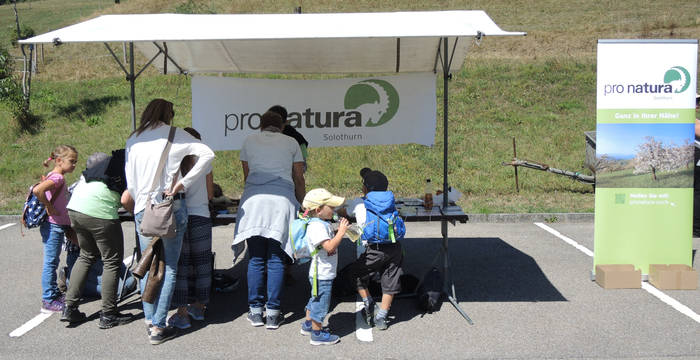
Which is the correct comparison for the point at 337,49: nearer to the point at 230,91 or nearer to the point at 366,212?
the point at 230,91

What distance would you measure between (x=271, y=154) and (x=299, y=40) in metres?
1.82

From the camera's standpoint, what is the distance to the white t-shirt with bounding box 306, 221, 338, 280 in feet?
14.9

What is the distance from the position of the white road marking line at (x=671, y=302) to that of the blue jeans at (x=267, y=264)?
353 cm

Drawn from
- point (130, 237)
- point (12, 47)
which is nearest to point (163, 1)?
point (12, 47)

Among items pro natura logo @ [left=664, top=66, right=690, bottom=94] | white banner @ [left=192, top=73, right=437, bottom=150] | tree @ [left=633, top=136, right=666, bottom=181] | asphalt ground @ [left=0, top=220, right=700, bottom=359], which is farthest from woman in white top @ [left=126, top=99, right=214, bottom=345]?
pro natura logo @ [left=664, top=66, right=690, bottom=94]

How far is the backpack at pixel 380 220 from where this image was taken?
492 cm

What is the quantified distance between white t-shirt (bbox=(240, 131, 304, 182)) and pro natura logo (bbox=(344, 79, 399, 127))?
226cm

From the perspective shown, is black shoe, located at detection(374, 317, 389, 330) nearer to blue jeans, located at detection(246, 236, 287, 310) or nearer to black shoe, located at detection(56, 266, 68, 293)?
blue jeans, located at detection(246, 236, 287, 310)

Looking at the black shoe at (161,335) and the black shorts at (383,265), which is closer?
the black shoe at (161,335)

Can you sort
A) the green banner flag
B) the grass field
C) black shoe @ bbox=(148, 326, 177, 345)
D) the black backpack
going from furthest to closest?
the grass field
the green banner flag
the black backpack
black shoe @ bbox=(148, 326, 177, 345)

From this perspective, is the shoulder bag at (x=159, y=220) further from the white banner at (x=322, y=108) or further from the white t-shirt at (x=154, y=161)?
the white banner at (x=322, y=108)

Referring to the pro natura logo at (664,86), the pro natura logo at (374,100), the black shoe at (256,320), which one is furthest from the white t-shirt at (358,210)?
the pro natura logo at (664,86)

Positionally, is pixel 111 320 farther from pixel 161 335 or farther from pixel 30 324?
pixel 30 324

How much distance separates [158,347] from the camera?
4.70 metres
